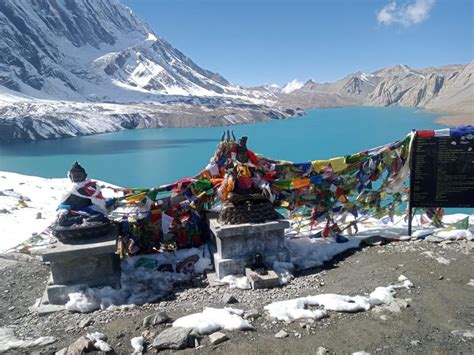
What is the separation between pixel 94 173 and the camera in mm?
32656

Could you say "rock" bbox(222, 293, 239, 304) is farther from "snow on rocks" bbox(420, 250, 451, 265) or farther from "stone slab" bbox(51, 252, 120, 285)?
"snow on rocks" bbox(420, 250, 451, 265)

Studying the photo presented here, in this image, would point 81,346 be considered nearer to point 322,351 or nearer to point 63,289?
point 63,289

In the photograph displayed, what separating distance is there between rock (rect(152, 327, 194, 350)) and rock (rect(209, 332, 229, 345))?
0.22 metres

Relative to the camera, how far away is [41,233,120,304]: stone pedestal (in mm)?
5851

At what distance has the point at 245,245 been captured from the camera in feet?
21.7

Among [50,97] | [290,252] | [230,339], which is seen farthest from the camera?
[50,97]

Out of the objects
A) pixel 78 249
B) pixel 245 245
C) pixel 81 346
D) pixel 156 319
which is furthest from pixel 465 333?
pixel 78 249

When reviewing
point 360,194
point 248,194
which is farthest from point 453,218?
point 248,194

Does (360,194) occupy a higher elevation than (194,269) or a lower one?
higher

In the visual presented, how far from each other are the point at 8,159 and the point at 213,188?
1655 inches

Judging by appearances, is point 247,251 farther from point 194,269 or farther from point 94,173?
point 94,173

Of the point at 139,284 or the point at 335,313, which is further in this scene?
the point at 139,284

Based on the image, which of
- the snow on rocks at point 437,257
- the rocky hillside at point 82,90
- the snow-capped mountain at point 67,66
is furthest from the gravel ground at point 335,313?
the snow-capped mountain at point 67,66

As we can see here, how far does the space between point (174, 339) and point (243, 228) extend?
7.65 ft
